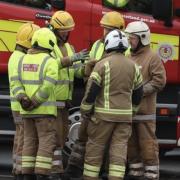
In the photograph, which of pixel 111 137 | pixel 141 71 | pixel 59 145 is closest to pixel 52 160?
pixel 59 145

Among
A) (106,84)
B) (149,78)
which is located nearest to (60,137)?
(106,84)

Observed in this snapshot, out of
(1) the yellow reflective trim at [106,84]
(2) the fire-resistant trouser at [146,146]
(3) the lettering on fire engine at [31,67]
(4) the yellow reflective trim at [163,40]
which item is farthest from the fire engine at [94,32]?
(1) the yellow reflective trim at [106,84]

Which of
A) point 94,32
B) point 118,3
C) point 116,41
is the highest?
point 118,3

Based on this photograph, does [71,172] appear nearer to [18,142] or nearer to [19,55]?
[18,142]

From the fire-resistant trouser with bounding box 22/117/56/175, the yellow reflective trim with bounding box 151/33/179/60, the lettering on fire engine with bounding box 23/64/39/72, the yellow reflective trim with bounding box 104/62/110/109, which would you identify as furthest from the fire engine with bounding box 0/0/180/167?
the yellow reflective trim with bounding box 104/62/110/109

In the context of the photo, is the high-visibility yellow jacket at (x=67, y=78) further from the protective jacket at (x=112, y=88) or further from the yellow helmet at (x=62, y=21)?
the protective jacket at (x=112, y=88)

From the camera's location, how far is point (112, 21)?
299 inches

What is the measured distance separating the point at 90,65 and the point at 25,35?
0.72m

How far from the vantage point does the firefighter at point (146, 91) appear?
24.3ft

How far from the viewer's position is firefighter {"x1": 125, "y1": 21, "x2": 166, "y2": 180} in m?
7.42

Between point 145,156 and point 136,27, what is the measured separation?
4.23 ft

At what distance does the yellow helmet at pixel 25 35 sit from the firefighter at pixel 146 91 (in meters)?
0.96

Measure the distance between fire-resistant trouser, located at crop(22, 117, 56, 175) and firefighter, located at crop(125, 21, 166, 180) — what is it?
879 mm

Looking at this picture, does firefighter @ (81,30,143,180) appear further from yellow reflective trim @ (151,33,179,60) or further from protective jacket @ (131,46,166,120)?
yellow reflective trim @ (151,33,179,60)
